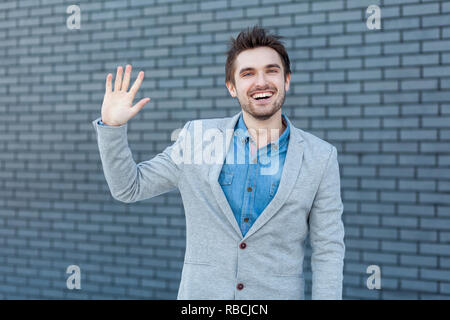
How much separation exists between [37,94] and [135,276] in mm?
2510

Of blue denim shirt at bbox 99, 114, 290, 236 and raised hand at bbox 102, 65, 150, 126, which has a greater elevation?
raised hand at bbox 102, 65, 150, 126

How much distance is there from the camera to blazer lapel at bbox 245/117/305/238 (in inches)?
78.7

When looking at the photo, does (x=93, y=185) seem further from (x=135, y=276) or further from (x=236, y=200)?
(x=236, y=200)

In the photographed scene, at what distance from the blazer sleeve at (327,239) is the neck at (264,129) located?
0.30 metres

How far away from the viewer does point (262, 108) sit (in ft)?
6.82

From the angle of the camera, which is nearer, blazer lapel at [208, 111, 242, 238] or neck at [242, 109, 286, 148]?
blazer lapel at [208, 111, 242, 238]

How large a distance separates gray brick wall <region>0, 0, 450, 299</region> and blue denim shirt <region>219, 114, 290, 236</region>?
91.4 inches

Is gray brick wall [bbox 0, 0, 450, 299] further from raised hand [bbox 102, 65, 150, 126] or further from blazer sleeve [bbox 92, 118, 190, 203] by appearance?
raised hand [bbox 102, 65, 150, 126]

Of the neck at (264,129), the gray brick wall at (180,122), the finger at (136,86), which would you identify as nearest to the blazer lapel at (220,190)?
the neck at (264,129)

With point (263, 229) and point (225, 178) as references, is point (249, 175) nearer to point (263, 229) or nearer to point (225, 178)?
point (225, 178)

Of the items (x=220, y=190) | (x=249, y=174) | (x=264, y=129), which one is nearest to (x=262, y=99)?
(x=264, y=129)

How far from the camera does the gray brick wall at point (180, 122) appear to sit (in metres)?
4.07

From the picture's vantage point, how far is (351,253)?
4.28 metres

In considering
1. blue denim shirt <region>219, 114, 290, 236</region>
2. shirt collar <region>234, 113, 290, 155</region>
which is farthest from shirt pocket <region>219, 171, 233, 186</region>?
shirt collar <region>234, 113, 290, 155</region>
